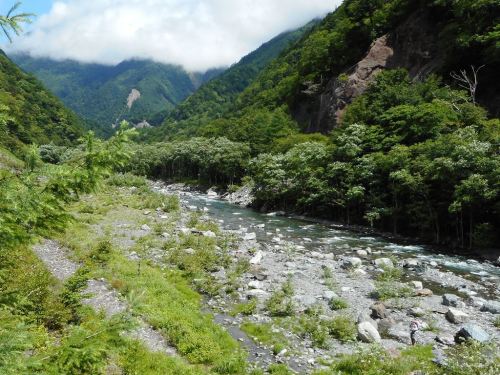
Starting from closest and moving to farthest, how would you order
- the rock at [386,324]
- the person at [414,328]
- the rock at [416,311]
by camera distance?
the person at [414,328] → the rock at [386,324] → the rock at [416,311]

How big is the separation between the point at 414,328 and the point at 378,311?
5.57 feet

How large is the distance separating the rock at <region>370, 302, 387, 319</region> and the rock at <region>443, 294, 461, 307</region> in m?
3.58

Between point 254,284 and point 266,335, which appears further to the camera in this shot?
point 254,284

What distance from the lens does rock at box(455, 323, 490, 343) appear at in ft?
45.1

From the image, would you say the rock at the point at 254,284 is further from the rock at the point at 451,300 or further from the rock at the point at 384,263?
the rock at the point at 451,300

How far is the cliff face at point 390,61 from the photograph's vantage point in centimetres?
6253

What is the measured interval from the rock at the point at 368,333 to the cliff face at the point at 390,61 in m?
54.0

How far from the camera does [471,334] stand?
1385 cm

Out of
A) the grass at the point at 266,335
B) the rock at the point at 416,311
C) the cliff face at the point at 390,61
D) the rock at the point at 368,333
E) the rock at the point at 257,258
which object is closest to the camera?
the grass at the point at 266,335

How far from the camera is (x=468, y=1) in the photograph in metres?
50.9

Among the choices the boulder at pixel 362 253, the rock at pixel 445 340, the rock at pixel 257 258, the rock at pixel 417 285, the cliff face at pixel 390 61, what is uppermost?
the cliff face at pixel 390 61

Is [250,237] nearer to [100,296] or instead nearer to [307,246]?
[307,246]

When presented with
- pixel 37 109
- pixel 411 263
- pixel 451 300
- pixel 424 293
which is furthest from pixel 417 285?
pixel 37 109

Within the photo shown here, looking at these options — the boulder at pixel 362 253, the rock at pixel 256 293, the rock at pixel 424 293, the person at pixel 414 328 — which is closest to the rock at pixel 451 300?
the rock at pixel 424 293
